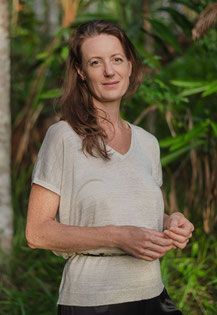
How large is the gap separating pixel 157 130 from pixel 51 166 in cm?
393

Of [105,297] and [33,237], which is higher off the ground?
[33,237]

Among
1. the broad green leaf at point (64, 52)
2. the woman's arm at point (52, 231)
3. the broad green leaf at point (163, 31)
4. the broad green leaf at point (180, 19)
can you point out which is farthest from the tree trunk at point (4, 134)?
the woman's arm at point (52, 231)

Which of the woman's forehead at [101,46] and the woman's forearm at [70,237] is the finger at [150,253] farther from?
the woman's forehead at [101,46]

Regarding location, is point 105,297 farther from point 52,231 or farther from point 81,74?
point 81,74

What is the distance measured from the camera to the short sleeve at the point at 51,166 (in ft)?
7.89

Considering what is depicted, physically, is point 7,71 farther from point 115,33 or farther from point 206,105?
point 115,33

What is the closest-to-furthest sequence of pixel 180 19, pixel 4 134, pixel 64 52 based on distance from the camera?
pixel 4 134, pixel 180 19, pixel 64 52

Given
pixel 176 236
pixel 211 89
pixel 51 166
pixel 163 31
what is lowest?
pixel 176 236

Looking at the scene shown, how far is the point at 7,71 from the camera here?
190 inches

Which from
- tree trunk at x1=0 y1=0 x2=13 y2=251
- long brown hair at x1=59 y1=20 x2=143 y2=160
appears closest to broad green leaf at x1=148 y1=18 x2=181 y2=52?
tree trunk at x1=0 y1=0 x2=13 y2=251

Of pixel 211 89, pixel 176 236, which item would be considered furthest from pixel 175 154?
pixel 176 236

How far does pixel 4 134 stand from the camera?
484 cm

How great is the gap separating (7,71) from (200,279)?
175cm

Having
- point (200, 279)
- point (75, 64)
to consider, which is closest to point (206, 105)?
point (200, 279)
